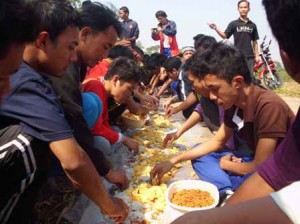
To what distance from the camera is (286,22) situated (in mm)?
1071

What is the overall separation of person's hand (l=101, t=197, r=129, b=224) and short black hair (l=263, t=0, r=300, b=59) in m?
1.51

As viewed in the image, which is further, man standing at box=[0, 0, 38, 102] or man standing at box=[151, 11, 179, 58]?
man standing at box=[151, 11, 179, 58]

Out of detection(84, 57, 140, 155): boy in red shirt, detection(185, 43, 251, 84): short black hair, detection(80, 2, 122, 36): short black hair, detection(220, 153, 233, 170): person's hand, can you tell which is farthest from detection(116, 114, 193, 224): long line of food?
detection(80, 2, 122, 36): short black hair

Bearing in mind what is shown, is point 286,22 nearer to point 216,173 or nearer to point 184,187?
point 184,187

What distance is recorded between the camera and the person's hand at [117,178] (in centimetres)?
263

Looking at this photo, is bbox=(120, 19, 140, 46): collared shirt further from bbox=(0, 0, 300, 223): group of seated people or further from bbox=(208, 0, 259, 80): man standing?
bbox=(0, 0, 300, 223): group of seated people

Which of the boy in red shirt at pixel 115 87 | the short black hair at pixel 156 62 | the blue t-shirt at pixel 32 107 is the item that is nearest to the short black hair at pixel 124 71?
the boy in red shirt at pixel 115 87

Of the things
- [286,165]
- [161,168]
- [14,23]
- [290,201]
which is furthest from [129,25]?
[290,201]

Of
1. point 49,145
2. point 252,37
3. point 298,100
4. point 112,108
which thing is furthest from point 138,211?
point 298,100

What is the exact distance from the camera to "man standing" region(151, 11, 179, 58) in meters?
9.86

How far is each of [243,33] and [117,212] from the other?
6.95m

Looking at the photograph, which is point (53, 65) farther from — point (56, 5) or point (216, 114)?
point (216, 114)

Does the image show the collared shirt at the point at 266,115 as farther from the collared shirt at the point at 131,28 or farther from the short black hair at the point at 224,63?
the collared shirt at the point at 131,28

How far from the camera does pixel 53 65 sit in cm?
206
